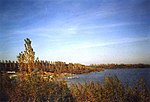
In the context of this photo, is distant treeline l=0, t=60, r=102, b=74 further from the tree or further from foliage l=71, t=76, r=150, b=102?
foliage l=71, t=76, r=150, b=102

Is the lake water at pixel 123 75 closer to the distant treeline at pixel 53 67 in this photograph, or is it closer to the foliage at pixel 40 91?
the distant treeline at pixel 53 67

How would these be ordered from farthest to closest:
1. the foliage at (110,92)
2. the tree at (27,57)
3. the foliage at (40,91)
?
1. the tree at (27,57)
2. the foliage at (40,91)
3. the foliage at (110,92)

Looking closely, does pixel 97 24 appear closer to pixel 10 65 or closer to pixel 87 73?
pixel 87 73

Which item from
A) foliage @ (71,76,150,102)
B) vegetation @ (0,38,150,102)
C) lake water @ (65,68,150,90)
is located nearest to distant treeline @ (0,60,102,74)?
vegetation @ (0,38,150,102)

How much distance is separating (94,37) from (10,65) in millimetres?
1795

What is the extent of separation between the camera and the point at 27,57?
4.78 meters

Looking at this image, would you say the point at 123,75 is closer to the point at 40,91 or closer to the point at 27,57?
the point at 40,91

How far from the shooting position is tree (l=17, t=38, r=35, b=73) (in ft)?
15.6

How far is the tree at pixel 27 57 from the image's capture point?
15.6 feet

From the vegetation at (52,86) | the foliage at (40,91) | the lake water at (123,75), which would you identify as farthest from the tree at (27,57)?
the lake water at (123,75)

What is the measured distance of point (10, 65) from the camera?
4840 mm

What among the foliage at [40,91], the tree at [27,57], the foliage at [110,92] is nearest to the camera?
the foliage at [110,92]

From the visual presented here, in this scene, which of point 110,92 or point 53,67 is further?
point 53,67

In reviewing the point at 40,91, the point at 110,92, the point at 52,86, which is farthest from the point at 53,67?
the point at 110,92
